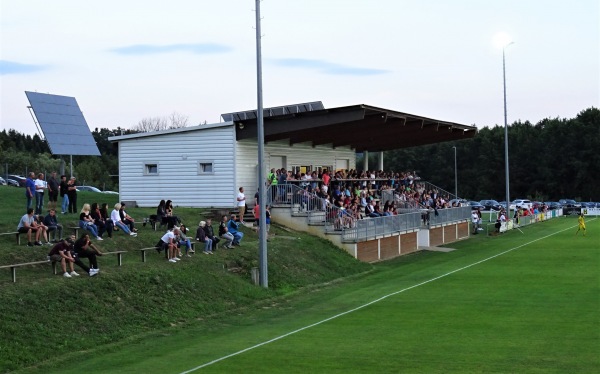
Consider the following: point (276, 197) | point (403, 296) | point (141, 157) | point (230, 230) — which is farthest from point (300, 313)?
point (141, 157)

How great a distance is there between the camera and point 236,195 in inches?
1628

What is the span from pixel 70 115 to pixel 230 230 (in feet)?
63.6

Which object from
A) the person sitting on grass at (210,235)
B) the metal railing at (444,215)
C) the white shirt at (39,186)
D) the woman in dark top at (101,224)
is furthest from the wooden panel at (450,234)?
the woman in dark top at (101,224)

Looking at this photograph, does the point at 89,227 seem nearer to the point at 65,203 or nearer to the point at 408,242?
the point at 65,203

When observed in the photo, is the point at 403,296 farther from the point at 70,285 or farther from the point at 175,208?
the point at 175,208

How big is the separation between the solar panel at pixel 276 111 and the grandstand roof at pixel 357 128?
657 millimetres

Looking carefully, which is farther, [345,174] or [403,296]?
[345,174]

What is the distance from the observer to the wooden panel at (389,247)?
139 feet

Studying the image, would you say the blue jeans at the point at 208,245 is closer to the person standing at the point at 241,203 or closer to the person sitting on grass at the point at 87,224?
the person sitting on grass at the point at 87,224

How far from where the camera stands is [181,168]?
140 ft

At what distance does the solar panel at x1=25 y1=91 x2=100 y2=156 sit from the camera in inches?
1773

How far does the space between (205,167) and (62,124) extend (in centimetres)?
974

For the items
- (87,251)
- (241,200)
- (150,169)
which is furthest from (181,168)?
(87,251)

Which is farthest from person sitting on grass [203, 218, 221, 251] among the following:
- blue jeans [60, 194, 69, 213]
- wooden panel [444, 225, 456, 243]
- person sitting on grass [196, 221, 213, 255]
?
wooden panel [444, 225, 456, 243]
